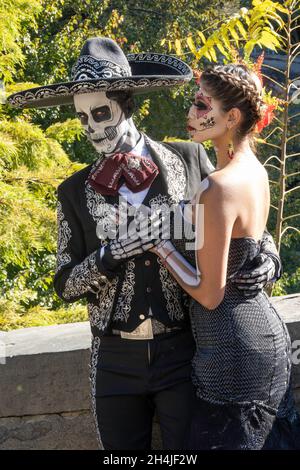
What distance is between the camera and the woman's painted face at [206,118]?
2.89m

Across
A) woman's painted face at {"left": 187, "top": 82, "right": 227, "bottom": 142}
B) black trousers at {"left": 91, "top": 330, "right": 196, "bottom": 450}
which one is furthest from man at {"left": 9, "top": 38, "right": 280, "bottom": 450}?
woman's painted face at {"left": 187, "top": 82, "right": 227, "bottom": 142}

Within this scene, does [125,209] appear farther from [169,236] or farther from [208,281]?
[208,281]

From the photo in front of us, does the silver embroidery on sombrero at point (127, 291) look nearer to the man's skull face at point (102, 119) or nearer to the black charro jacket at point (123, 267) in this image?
the black charro jacket at point (123, 267)

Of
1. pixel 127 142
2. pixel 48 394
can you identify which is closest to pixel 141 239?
pixel 127 142

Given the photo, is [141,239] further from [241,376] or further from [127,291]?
[241,376]

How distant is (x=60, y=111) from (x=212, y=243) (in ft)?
27.9

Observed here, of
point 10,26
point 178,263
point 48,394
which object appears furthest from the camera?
point 10,26

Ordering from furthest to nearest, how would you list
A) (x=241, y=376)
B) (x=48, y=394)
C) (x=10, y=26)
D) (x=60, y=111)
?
(x=60, y=111)
(x=10, y=26)
(x=48, y=394)
(x=241, y=376)

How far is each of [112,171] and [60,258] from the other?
1.24 feet

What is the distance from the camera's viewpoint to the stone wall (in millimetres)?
3455

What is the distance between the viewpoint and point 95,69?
3.17m

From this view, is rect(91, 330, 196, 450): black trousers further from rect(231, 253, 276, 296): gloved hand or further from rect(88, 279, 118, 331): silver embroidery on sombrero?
rect(231, 253, 276, 296): gloved hand

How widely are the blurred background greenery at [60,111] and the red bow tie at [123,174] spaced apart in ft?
4.35

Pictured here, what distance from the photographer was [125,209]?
10.3ft
